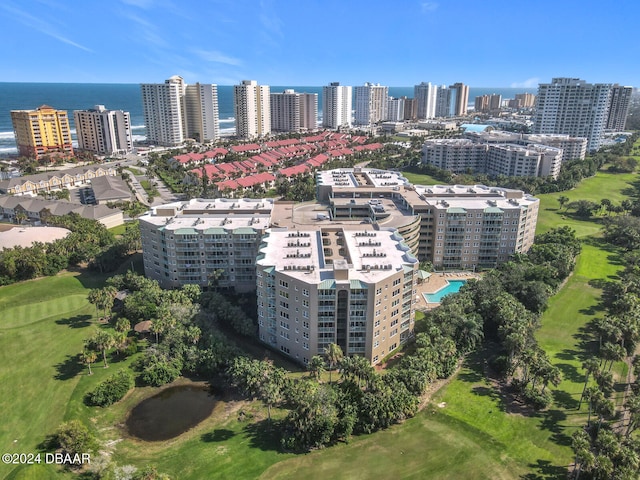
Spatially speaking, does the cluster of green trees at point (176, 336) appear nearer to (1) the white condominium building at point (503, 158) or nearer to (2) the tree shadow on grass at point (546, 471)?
(2) the tree shadow on grass at point (546, 471)

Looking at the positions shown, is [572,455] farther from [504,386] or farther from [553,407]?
[504,386]

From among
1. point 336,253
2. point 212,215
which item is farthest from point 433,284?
point 212,215

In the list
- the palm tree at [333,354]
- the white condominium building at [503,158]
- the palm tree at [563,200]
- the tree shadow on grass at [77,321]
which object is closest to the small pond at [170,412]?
the palm tree at [333,354]

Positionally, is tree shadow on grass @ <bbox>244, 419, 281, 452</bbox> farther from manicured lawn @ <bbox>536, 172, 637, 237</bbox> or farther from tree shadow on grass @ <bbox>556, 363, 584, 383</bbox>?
manicured lawn @ <bbox>536, 172, 637, 237</bbox>

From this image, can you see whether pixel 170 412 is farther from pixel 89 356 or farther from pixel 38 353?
pixel 38 353

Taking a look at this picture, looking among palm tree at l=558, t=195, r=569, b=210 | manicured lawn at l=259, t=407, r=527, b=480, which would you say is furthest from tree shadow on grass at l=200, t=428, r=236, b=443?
palm tree at l=558, t=195, r=569, b=210

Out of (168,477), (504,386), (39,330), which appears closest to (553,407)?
(504,386)

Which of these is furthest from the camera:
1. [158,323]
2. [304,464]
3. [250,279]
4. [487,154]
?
[487,154]
